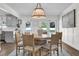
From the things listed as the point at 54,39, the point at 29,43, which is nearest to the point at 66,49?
the point at 54,39

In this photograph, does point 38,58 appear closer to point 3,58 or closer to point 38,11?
point 3,58

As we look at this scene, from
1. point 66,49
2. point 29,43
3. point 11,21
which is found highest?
point 11,21

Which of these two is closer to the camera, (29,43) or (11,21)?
(29,43)

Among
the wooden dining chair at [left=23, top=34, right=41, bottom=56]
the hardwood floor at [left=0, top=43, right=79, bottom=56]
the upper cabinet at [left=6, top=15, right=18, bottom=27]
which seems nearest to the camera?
the wooden dining chair at [left=23, top=34, right=41, bottom=56]

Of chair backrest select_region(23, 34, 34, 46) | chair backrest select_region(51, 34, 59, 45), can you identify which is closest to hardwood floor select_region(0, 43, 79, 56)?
chair backrest select_region(51, 34, 59, 45)

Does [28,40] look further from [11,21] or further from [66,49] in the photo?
[11,21]

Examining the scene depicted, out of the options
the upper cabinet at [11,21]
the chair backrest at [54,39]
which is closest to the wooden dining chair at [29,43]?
the chair backrest at [54,39]

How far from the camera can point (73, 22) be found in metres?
5.32

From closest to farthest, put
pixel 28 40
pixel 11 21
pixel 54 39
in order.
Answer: pixel 28 40, pixel 54 39, pixel 11 21

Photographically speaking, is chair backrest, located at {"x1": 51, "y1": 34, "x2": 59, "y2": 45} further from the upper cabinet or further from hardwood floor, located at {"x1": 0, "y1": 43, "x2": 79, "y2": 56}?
the upper cabinet

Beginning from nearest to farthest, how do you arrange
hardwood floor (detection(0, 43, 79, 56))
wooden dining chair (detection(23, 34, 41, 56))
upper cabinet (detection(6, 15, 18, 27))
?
1. wooden dining chair (detection(23, 34, 41, 56))
2. hardwood floor (detection(0, 43, 79, 56))
3. upper cabinet (detection(6, 15, 18, 27))

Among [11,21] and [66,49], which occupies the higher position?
[11,21]

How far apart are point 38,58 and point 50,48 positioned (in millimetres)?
2415

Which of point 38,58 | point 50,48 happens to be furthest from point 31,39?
point 38,58
